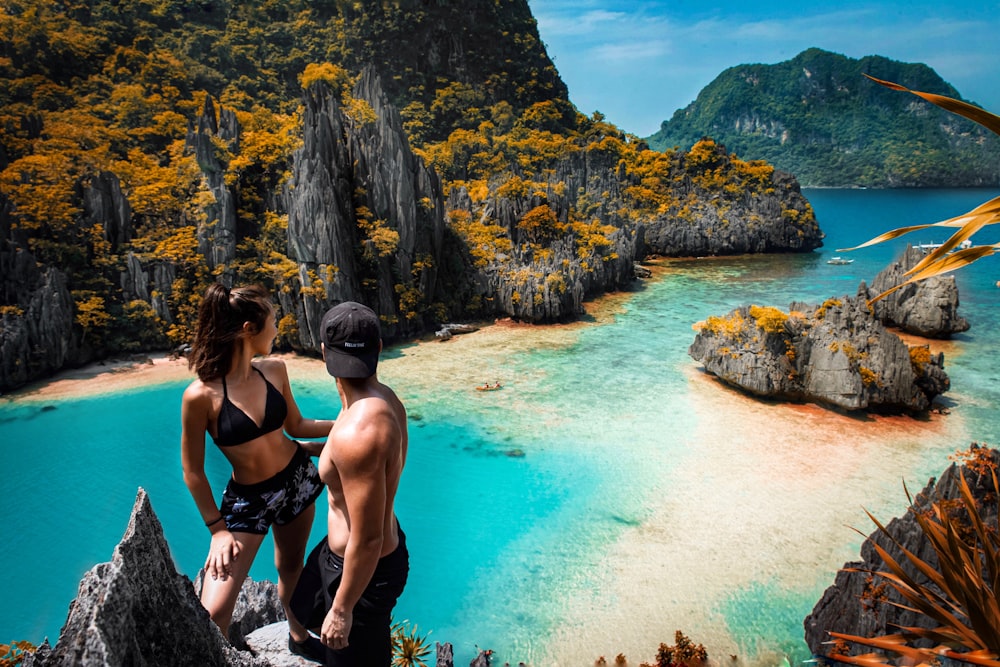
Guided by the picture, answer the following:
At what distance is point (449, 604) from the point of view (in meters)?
8.51

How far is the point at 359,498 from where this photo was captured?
2.52m

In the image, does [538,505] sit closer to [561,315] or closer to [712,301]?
[561,315]

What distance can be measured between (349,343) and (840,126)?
162284 millimetres

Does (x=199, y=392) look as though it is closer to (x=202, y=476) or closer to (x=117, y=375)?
(x=202, y=476)

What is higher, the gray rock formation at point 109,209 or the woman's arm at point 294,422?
the gray rock formation at point 109,209

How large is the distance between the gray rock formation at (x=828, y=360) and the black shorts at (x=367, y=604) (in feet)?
Result: 47.4

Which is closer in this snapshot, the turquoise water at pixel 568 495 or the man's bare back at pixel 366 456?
the man's bare back at pixel 366 456

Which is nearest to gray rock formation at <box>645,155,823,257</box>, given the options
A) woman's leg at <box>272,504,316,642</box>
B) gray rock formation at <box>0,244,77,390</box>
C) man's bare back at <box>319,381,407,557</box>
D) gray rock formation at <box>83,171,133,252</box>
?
gray rock formation at <box>83,171,133,252</box>

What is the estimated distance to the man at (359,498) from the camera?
2.53 m

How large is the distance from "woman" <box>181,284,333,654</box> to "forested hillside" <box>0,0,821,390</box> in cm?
1679

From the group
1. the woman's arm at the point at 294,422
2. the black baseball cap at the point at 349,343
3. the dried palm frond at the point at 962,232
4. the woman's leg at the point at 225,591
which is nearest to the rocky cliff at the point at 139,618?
the woman's leg at the point at 225,591

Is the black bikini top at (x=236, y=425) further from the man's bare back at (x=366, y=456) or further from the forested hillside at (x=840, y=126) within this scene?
the forested hillside at (x=840, y=126)

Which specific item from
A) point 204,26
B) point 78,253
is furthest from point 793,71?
point 78,253

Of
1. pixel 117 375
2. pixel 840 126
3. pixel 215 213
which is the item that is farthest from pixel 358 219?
pixel 840 126
